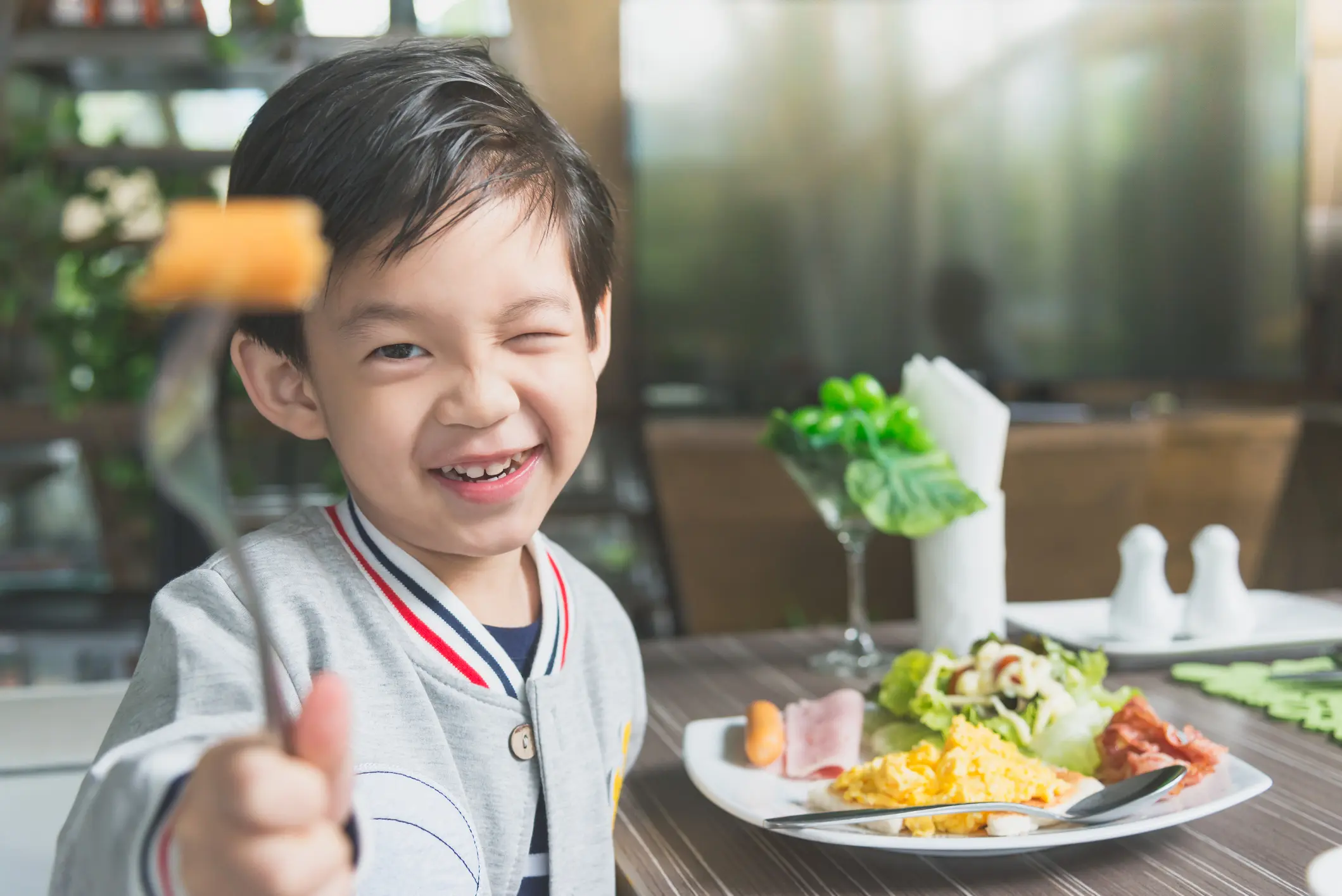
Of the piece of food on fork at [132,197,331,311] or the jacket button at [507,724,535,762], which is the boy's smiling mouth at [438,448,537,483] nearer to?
the jacket button at [507,724,535,762]

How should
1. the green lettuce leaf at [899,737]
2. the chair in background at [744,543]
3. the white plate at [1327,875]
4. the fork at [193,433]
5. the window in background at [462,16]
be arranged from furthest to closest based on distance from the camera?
the window in background at [462,16] < the chair in background at [744,543] < the green lettuce leaf at [899,737] < the white plate at [1327,875] < the fork at [193,433]

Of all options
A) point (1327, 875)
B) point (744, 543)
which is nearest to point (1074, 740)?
point (1327, 875)

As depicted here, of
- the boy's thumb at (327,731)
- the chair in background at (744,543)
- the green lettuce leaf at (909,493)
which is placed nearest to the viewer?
the boy's thumb at (327,731)

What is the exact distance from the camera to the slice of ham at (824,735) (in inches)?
30.6

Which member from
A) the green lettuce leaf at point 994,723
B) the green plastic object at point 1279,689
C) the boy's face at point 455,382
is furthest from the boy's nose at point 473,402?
the green plastic object at point 1279,689

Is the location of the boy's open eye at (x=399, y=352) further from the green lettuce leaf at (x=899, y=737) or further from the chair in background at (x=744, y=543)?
the chair in background at (x=744, y=543)

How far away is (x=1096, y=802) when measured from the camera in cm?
68

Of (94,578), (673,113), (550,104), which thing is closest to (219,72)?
(550,104)

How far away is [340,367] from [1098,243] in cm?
261

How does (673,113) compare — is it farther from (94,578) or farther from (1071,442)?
(94,578)

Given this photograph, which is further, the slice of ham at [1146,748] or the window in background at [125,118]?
the window in background at [125,118]

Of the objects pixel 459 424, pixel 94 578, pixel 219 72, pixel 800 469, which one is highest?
pixel 219 72

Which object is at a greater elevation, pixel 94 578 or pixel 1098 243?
pixel 1098 243

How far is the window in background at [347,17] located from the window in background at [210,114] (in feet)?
0.67
